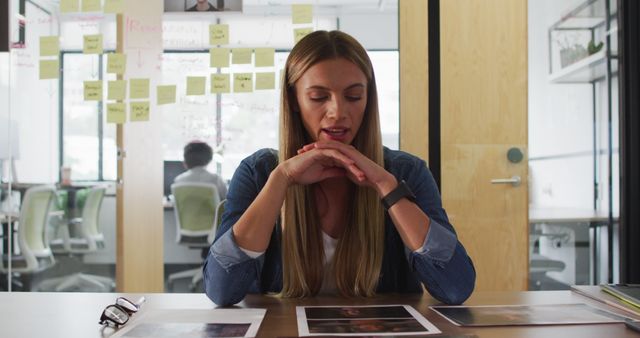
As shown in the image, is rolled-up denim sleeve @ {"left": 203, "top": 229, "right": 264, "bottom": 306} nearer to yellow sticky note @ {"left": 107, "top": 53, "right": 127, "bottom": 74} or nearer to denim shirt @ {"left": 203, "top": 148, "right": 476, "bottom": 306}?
denim shirt @ {"left": 203, "top": 148, "right": 476, "bottom": 306}

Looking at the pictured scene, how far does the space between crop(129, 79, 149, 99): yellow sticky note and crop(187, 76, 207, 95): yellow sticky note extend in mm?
235

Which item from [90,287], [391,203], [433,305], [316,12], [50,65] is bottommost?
[90,287]

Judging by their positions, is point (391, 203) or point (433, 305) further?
point (391, 203)

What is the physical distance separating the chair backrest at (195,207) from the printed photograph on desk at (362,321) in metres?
3.25

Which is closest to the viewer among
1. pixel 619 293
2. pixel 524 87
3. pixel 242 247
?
pixel 619 293

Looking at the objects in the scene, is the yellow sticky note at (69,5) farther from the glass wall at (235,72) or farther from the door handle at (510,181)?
the door handle at (510,181)

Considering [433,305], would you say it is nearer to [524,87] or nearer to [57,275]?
[524,87]

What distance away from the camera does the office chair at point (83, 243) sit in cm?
407

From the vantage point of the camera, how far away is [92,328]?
953 millimetres

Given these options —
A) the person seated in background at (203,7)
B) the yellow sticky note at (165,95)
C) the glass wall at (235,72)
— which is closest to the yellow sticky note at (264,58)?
the glass wall at (235,72)

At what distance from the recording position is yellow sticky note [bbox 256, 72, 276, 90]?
325 cm

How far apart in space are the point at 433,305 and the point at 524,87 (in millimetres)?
2127

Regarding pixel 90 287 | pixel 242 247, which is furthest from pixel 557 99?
pixel 90 287

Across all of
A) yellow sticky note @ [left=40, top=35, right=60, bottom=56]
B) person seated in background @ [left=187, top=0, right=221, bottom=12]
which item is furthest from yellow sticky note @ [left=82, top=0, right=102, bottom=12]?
person seated in background @ [left=187, top=0, right=221, bottom=12]
